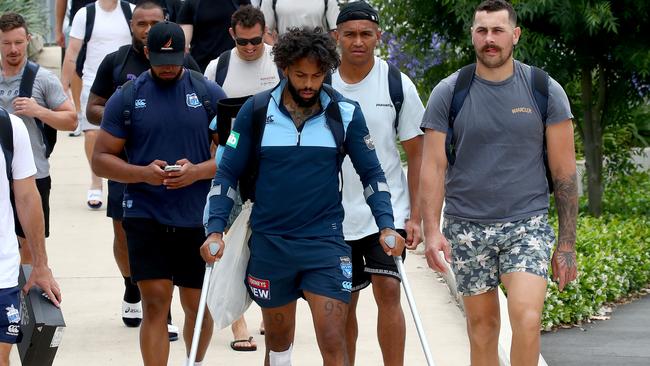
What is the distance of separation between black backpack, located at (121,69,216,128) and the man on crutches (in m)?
0.67

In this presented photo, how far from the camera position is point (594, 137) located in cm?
1238

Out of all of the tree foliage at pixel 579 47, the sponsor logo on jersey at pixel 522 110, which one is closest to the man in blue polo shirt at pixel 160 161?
the sponsor logo on jersey at pixel 522 110

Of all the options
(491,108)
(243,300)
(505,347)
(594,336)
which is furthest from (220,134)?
(594,336)

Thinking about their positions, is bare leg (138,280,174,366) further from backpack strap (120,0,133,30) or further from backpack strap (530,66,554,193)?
backpack strap (120,0,133,30)

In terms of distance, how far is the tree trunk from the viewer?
12.3 m

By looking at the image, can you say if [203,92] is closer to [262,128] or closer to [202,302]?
[262,128]

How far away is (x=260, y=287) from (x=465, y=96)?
4.33ft

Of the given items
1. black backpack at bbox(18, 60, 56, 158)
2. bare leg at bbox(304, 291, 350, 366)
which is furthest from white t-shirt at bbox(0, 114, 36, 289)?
black backpack at bbox(18, 60, 56, 158)

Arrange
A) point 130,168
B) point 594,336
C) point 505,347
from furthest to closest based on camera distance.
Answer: point 594,336, point 505,347, point 130,168

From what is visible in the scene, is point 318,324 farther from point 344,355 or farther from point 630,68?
point 630,68

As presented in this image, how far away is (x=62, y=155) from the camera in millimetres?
15961

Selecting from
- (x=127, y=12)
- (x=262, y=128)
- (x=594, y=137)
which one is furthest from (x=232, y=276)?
(x=594, y=137)

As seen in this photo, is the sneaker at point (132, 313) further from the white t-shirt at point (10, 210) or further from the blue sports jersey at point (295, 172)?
the white t-shirt at point (10, 210)

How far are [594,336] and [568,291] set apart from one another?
0.45 meters
